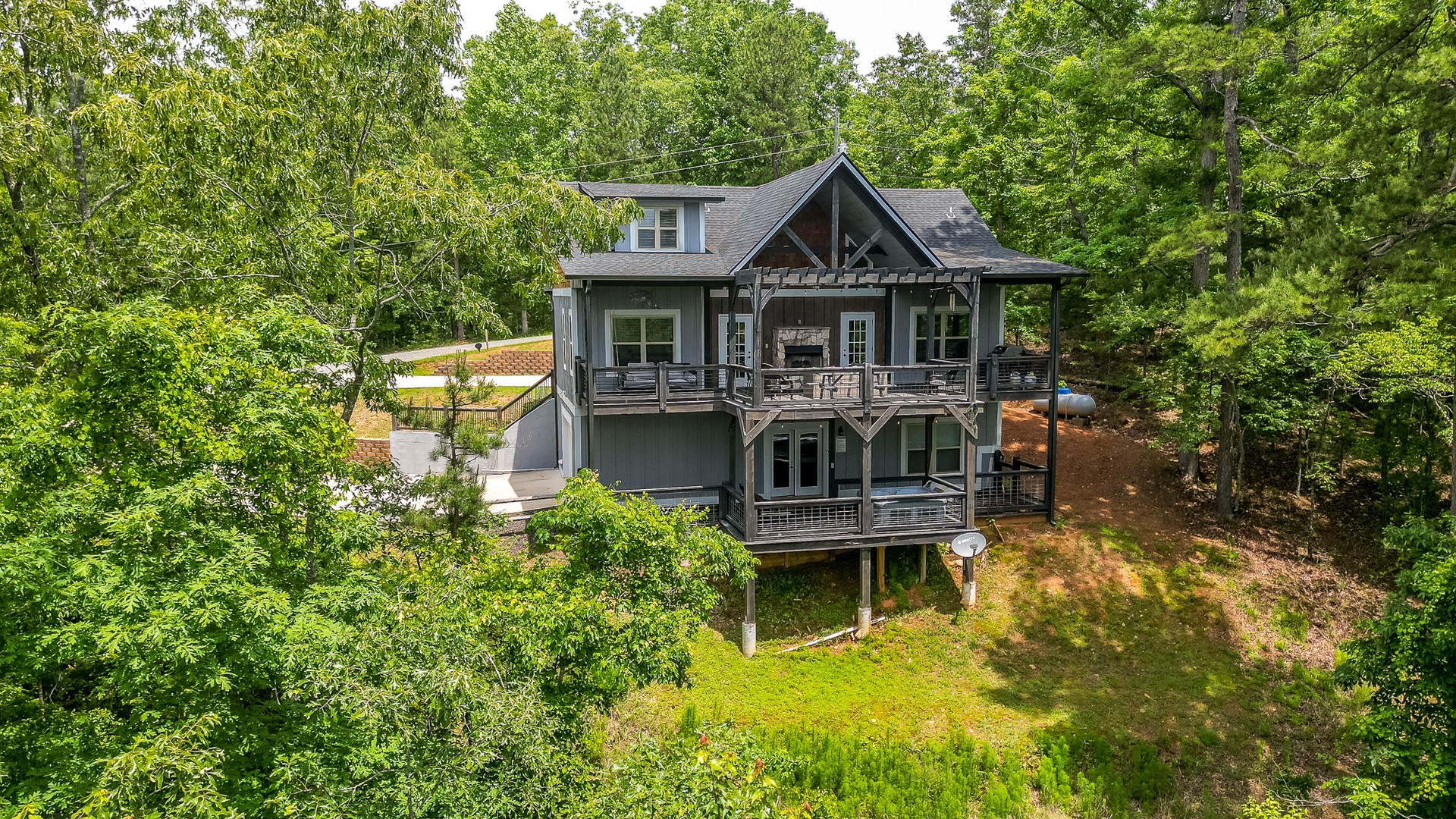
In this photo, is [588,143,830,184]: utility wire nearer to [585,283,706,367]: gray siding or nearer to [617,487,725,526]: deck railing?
[585,283,706,367]: gray siding

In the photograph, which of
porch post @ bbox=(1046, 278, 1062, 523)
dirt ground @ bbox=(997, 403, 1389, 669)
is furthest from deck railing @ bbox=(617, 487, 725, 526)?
porch post @ bbox=(1046, 278, 1062, 523)

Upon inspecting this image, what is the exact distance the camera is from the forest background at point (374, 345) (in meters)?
8.29

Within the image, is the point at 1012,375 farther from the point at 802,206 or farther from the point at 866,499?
the point at 802,206

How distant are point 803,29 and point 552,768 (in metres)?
38.2

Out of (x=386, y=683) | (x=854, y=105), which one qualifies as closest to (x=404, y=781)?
(x=386, y=683)

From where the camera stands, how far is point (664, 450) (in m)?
19.7

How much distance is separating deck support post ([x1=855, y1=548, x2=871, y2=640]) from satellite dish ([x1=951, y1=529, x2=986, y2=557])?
195 centimetres

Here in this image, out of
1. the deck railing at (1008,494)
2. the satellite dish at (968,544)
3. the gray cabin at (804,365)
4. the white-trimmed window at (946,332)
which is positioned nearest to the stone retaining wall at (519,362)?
the gray cabin at (804,365)

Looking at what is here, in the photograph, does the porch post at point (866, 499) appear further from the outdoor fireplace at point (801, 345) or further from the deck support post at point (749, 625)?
the outdoor fireplace at point (801, 345)

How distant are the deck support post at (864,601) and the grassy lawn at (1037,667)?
245 millimetres

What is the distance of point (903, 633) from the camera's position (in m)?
17.7

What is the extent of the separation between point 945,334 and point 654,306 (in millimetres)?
7632

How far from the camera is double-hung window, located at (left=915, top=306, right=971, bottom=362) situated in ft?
68.5

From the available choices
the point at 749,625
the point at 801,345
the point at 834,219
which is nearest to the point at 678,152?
the point at 801,345
